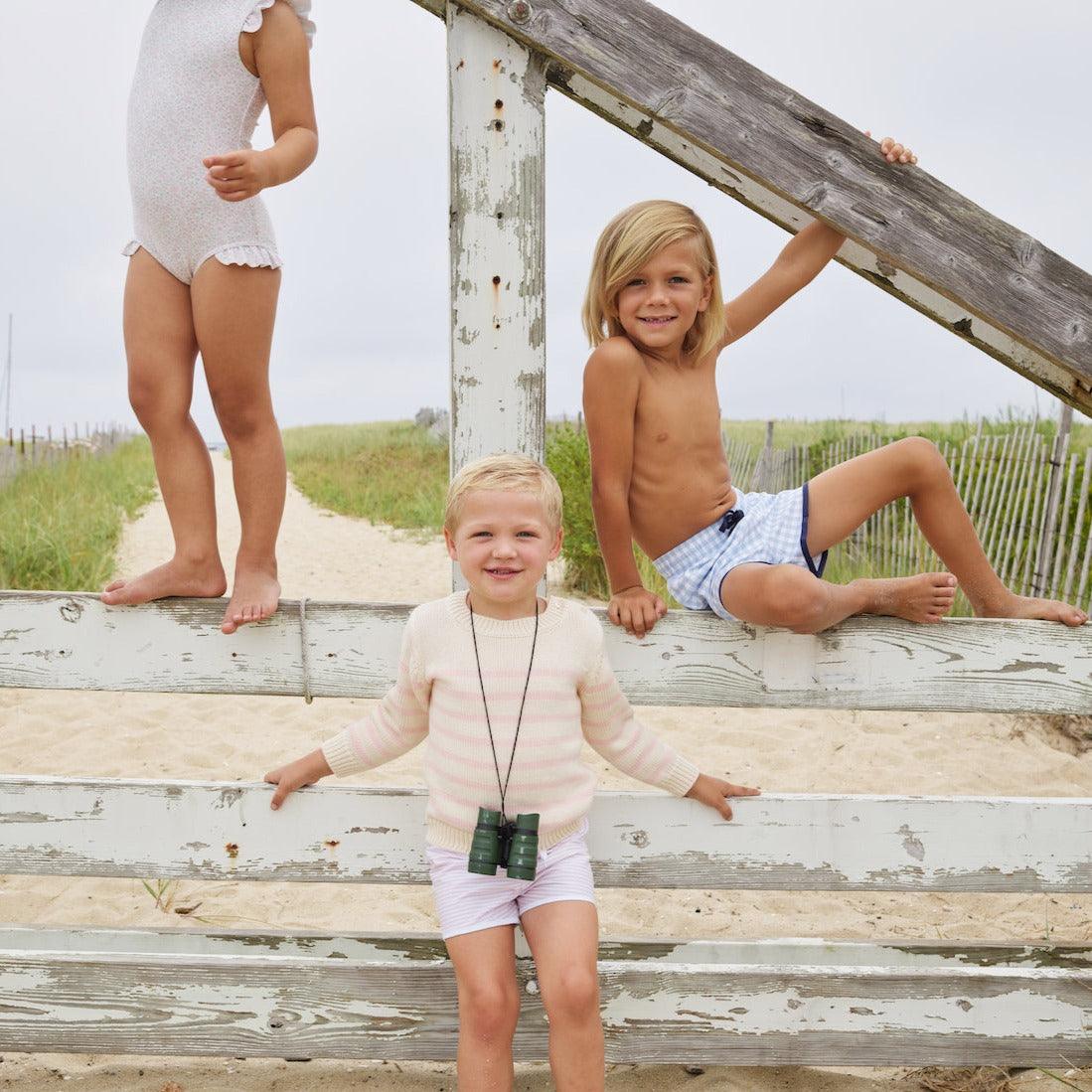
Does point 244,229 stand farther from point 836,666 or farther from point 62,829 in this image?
point 836,666

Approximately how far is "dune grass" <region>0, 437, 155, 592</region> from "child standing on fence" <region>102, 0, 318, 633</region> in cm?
289

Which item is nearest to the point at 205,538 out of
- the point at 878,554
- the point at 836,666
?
the point at 836,666

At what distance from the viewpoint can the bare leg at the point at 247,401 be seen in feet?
8.09

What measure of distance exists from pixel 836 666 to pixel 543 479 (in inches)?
33.5

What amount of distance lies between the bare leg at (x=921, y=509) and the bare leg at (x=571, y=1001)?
1.05 m

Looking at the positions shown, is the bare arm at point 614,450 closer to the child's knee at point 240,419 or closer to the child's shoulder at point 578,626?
the child's shoulder at point 578,626

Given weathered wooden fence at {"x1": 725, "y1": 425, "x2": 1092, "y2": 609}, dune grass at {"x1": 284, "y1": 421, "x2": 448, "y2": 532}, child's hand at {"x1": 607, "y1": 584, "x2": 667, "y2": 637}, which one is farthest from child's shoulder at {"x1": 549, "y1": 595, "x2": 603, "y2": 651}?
dune grass at {"x1": 284, "y1": 421, "x2": 448, "y2": 532}

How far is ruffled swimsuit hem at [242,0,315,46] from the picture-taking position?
7.93ft

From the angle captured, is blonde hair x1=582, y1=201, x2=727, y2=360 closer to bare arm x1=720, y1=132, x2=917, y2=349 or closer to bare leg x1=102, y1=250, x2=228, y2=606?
bare arm x1=720, y1=132, x2=917, y2=349

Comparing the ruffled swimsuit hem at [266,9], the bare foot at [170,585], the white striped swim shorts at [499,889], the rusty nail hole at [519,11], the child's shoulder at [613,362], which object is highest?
the ruffled swimsuit hem at [266,9]

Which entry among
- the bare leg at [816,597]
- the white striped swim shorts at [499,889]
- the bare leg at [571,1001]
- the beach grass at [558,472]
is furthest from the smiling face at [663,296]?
the beach grass at [558,472]

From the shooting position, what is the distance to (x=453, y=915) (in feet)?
7.31

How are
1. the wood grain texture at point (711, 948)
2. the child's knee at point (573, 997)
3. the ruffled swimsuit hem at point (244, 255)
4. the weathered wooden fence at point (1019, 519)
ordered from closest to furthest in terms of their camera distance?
the child's knee at point (573, 997) < the ruffled swimsuit hem at point (244, 255) < the wood grain texture at point (711, 948) < the weathered wooden fence at point (1019, 519)

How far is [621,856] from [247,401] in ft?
4.47
